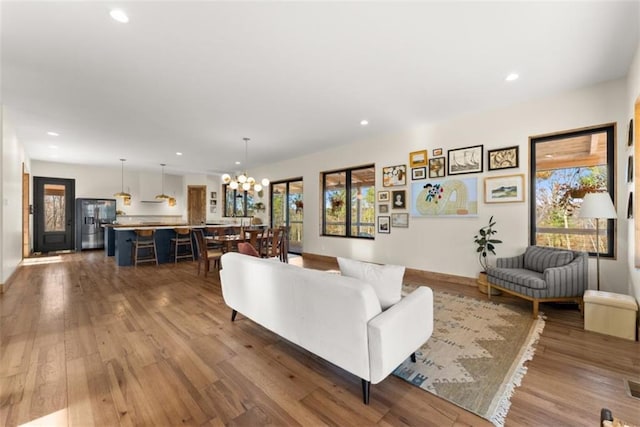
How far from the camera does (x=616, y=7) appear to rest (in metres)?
2.13

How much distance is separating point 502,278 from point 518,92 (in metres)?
2.52

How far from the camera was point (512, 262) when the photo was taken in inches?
148

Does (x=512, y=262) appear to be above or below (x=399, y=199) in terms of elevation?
below

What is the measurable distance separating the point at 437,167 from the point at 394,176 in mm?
864

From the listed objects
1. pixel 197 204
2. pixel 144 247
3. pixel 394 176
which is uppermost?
pixel 394 176

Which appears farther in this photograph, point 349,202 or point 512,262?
point 349,202

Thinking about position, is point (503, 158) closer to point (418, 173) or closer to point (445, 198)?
point (445, 198)

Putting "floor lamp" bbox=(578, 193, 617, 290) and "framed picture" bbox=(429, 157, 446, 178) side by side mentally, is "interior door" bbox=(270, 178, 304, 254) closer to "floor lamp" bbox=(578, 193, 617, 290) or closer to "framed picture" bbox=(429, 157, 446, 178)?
"framed picture" bbox=(429, 157, 446, 178)

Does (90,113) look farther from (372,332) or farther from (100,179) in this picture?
(100,179)

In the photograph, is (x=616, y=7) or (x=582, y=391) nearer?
(x=582, y=391)

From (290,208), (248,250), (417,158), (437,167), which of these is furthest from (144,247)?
(437,167)

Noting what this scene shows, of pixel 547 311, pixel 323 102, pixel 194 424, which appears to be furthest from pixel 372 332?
pixel 323 102

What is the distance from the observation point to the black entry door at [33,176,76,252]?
25.8 ft

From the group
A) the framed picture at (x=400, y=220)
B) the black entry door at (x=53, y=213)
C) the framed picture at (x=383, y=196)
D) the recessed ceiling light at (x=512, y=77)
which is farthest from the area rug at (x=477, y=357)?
the black entry door at (x=53, y=213)
